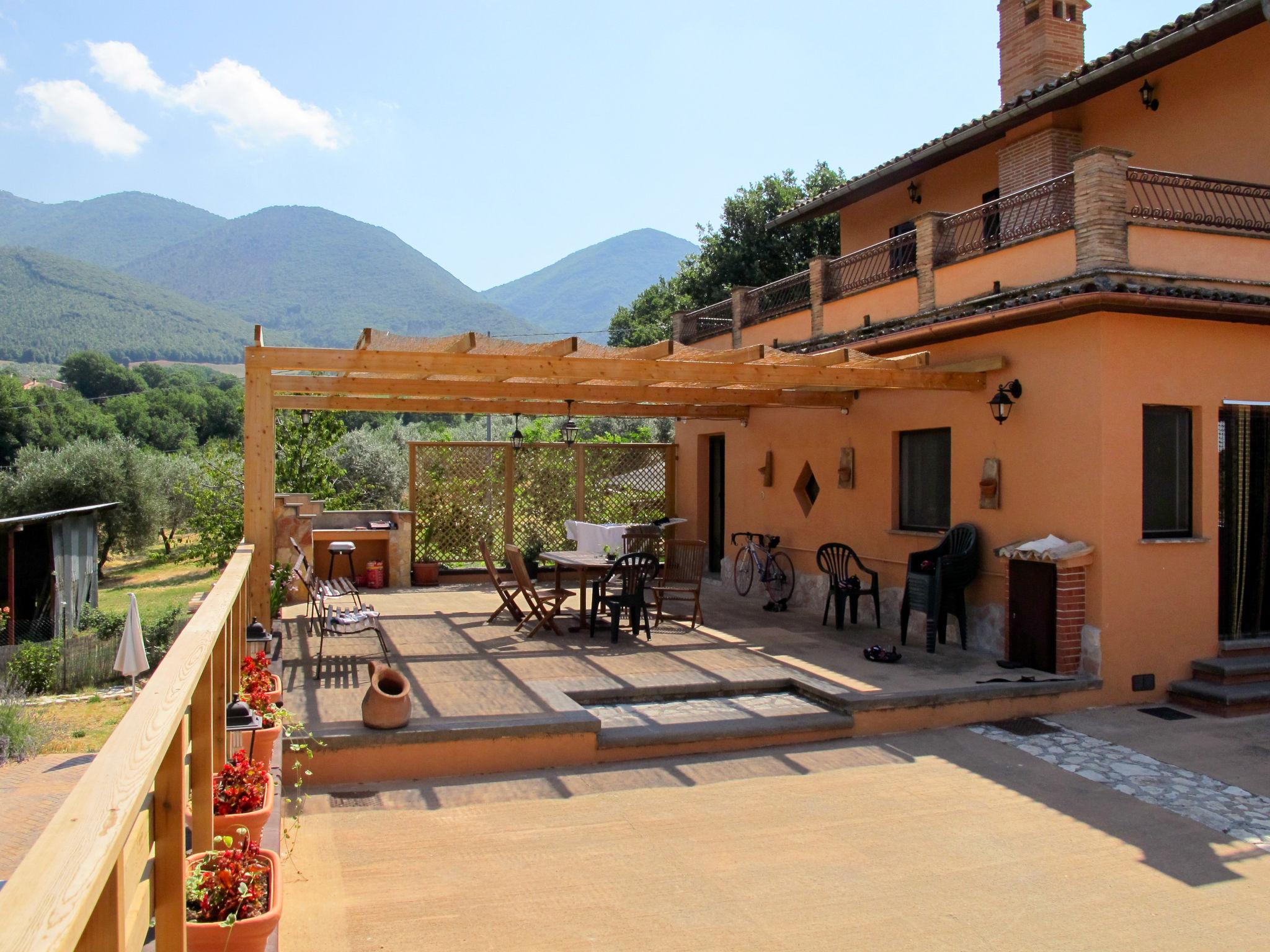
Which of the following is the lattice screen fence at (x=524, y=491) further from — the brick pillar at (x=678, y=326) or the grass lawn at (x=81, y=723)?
the grass lawn at (x=81, y=723)

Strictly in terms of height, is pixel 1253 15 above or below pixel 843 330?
Answer: above

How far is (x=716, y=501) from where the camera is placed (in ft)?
46.3

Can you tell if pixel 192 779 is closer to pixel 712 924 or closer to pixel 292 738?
pixel 712 924

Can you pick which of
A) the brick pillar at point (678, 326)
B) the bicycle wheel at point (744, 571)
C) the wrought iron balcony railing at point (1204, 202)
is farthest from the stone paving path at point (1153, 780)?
the brick pillar at point (678, 326)

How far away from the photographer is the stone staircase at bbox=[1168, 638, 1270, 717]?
6910mm

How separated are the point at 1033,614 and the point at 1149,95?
222 inches

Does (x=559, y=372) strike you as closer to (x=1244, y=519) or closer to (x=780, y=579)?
(x=780, y=579)

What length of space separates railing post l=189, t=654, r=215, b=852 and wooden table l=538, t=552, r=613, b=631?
5712 millimetres

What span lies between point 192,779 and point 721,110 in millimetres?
20022

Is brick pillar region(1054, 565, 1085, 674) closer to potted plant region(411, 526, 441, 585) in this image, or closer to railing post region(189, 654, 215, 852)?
railing post region(189, 654, 215, 852)

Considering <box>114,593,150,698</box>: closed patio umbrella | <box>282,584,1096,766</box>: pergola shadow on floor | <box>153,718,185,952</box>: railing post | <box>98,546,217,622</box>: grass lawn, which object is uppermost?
<box>153,718,185,952</box>: railing post

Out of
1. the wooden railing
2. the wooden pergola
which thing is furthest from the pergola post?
the wooden railing

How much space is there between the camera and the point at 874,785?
5312 mm

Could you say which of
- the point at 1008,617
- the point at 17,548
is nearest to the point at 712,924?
the point at 1008,617
